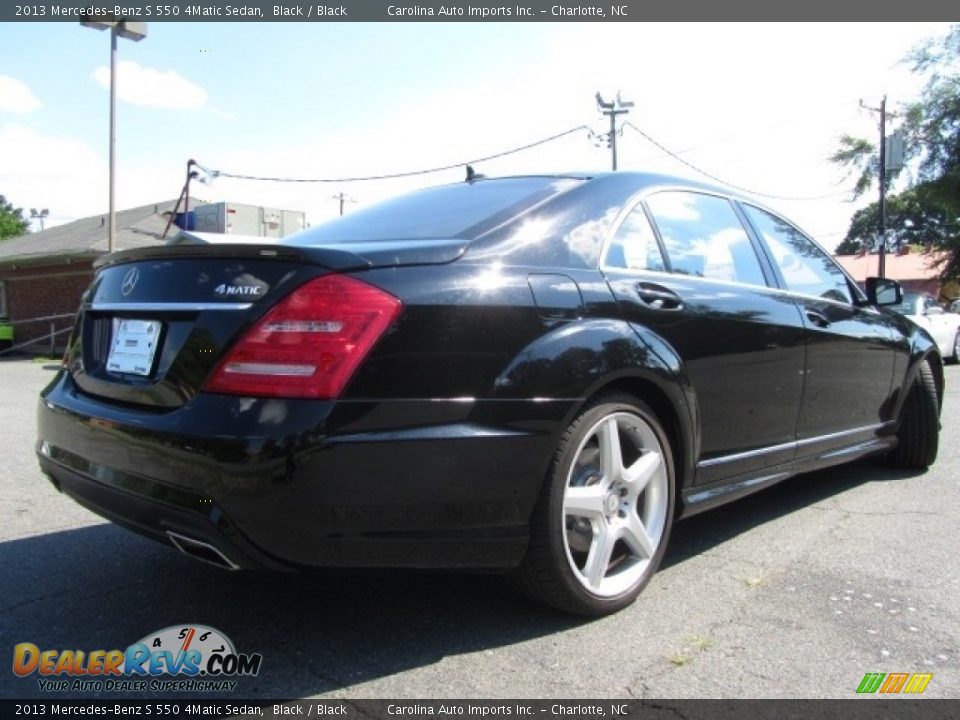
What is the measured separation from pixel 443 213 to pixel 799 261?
2080 mm

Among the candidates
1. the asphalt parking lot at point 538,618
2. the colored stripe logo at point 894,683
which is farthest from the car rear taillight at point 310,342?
the colored stripe logo at point 894,683

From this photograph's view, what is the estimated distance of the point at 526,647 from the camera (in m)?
2.51

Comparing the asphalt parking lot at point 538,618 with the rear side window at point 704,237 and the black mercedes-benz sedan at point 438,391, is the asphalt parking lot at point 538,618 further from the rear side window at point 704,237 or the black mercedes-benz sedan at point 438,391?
the rear side window at point 704,237

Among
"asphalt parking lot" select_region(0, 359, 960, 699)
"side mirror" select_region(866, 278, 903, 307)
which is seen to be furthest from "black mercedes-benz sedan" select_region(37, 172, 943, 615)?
"side mirror" select_region(866, 278, 903, 307)

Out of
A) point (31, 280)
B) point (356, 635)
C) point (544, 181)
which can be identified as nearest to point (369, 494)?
point (356, 635)

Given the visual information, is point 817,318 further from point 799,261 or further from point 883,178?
point 883,178

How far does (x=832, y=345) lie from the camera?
13.1 feet

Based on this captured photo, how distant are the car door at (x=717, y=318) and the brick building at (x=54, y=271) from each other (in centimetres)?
1980

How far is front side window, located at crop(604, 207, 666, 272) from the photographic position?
2961 millimetres

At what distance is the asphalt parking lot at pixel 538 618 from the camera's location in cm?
232

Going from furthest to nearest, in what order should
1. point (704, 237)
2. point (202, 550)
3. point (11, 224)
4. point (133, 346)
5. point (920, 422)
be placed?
point (11, 224) → point (920, 422) → point (704, 237) → point (133, 346) → point (202, 550)

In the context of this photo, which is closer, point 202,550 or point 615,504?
point 202,550

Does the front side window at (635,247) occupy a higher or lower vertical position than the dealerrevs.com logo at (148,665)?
higher

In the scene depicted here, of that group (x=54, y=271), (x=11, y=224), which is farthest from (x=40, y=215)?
(x=54, y=271)
